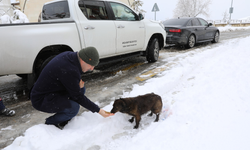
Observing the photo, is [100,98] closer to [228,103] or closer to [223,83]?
[228,103]

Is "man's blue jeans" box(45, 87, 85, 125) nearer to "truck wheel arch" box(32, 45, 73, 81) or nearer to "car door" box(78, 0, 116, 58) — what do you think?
"truck wheel arch" box(32, 45, 73, 81)

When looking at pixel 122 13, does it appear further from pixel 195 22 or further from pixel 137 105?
pixel 195 22

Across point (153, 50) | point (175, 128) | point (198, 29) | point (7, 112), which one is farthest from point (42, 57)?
point (198, 29)

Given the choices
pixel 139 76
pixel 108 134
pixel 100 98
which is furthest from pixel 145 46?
pixel 108 134

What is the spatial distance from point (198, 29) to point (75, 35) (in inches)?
300

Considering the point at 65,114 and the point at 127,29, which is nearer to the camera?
the point at 65,114

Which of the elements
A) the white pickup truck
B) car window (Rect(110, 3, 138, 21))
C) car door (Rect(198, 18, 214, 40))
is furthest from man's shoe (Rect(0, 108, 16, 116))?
car door (Rect(198, 18, 214, 40))

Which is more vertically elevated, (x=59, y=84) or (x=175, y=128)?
(x=59, y=84)

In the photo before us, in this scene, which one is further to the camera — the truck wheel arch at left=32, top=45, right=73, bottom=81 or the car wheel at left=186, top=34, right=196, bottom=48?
the car wheel at left=186, top=34, right=196, bottom=48

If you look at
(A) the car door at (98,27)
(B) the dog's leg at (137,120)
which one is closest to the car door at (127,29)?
(A) the car door at (98,27)

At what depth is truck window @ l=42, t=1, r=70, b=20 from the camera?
378cm

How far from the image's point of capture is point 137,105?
2523 millimetres

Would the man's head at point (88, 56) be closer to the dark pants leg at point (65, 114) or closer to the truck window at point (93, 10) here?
the dark pants leg at point (65, 114)

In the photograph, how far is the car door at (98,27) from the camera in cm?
367
